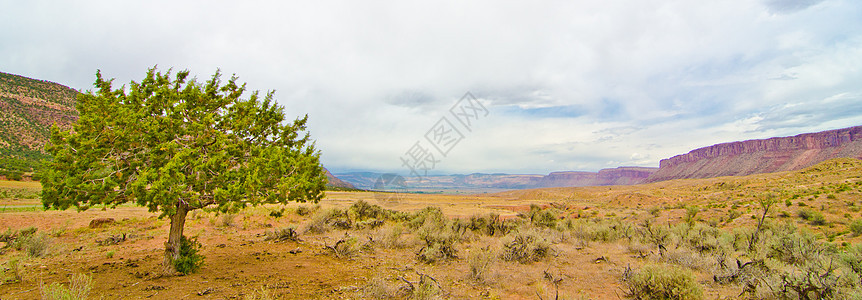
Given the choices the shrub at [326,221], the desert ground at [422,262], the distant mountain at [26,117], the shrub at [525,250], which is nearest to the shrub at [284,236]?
the desert ground at [422,262]

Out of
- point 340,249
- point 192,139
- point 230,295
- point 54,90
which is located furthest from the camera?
point 54,90

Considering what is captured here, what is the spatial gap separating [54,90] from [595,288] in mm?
106049

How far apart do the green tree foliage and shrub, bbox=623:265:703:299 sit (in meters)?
Result: 8.31

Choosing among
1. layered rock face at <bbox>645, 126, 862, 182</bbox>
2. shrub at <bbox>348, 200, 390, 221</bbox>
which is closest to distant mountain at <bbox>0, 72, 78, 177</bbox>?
shrub at <bbox>348, 200, 390, 221</bbox>

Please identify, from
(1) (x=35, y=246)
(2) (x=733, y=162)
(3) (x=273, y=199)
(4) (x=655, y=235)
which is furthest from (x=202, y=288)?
(2) (x=733, y=162)

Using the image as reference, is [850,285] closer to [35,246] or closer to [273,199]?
[273,199]

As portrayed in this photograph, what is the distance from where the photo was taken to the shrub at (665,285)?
6.63 meters

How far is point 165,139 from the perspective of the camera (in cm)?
761

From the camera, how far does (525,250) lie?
11508mm

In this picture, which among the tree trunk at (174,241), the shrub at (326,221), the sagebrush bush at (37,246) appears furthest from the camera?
the shrub at (326,221)

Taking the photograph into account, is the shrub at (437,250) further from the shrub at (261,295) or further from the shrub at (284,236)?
the shrub at (284,236)

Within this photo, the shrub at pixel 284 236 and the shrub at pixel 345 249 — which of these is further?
the shrub at pixel 284 236

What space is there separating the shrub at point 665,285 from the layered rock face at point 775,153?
149286 mm

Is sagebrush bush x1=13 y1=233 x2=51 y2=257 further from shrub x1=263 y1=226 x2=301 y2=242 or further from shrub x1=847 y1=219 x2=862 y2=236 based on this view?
shrub x1=847 y1=219 x2=862 y2=236
